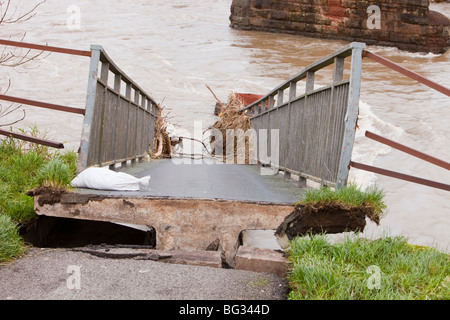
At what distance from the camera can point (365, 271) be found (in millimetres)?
3273

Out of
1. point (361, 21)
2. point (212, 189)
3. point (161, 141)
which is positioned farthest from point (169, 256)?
point (361, 21)

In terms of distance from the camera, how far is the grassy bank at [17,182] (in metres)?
3.80

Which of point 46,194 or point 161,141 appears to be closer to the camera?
point 46,194

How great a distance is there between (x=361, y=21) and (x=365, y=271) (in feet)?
105

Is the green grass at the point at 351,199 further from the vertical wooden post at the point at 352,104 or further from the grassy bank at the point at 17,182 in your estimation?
the grassy bank at the point at 17,182

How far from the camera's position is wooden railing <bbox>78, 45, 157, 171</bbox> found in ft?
16.4

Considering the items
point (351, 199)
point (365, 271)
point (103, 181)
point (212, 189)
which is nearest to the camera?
point (365, 271)

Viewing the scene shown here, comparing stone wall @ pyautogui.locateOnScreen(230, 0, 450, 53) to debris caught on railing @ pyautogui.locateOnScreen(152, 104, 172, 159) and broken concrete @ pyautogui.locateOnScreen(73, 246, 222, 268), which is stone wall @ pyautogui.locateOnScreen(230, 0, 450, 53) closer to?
debris caught on railing @ pyautogui.locateOnScreen(152, 104, 172, 159)

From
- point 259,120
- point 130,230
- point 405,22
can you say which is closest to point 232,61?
point 405,22

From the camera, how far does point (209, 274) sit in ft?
11.8

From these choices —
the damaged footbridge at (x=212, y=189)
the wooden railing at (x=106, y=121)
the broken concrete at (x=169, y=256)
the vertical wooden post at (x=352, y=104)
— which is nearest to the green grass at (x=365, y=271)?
the broken concrete at (x=169, y=256)

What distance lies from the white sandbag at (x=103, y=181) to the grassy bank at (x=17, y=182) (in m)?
0.11

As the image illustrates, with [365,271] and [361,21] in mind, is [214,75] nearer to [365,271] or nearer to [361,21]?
[361,21]
